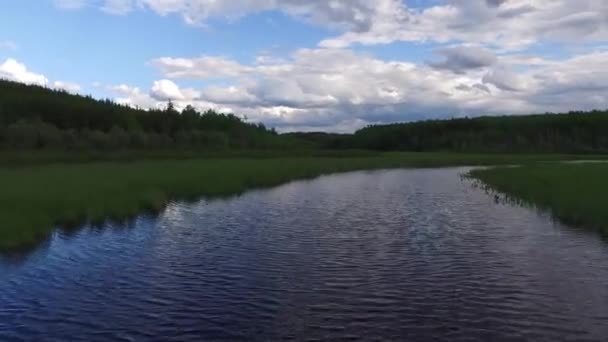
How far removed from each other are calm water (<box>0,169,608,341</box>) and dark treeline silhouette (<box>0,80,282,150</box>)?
233 feet

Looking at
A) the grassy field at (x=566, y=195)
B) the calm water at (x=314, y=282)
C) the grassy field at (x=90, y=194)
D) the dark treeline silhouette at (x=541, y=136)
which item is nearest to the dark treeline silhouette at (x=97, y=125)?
the grassy field at (x=90, y=194)

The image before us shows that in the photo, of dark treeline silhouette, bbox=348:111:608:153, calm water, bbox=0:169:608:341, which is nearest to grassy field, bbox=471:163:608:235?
calm water, bbox=0:169:608:341

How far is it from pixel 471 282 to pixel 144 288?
30.0 ft

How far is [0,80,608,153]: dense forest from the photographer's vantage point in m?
97.0

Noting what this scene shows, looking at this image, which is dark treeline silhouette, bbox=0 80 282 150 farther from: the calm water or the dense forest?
the calm water

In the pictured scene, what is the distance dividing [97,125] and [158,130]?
20.4 metres

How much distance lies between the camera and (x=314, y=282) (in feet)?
57.3

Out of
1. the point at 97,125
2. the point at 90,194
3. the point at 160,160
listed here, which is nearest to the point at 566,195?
the point at 90,194

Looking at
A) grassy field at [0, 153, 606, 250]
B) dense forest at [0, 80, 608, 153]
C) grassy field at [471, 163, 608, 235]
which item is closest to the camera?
grassy field at [0, 153, 606, 250]

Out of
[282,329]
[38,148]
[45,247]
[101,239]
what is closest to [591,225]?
[282,329]

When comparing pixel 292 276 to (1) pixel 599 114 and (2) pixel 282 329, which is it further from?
(1) pixel 599 114

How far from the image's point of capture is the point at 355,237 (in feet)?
81.9

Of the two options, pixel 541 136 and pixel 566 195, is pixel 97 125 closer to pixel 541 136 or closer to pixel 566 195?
pixel 566 195

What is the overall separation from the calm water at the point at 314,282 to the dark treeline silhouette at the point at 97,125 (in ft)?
233
